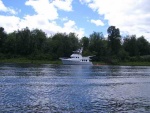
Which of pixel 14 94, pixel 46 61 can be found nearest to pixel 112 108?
pixel 14 94

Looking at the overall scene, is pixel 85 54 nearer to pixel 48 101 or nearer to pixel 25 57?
pixel 25 57

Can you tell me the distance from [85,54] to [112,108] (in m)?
157

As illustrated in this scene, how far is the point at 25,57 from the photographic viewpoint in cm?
19225

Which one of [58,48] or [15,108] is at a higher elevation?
[58,48]

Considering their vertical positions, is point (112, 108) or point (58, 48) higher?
point (58, 48)

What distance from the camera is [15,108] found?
36.0 metres

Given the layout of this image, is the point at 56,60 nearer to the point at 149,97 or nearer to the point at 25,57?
the point at 25,57

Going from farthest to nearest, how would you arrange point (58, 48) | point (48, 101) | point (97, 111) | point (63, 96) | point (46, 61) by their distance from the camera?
point (58, 48)
point (46, 61)
point (63, 96)
point (48, 101)
point (97, 111)

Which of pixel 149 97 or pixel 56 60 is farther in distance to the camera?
pixel 56 60

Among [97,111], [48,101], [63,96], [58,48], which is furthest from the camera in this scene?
[58,48]

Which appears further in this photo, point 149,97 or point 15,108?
point 149,97

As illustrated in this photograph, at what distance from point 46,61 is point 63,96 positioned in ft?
460

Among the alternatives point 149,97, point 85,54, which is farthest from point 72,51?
point 149,97

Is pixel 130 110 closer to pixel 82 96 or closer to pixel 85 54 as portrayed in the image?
pixel 82 96
